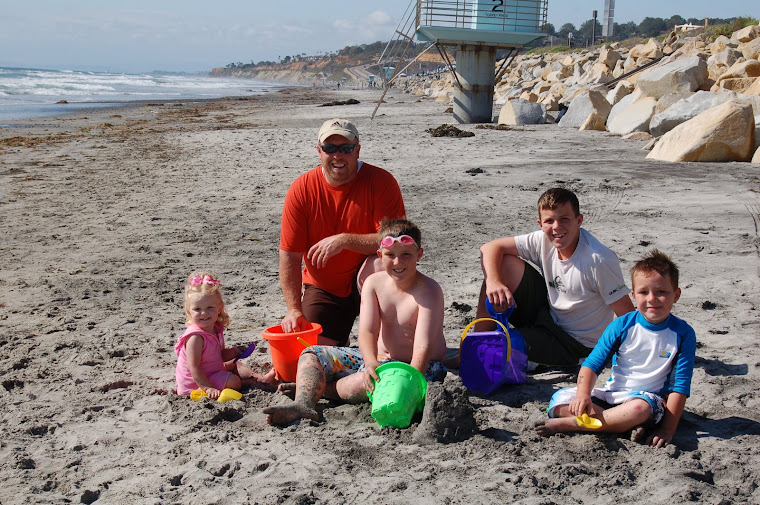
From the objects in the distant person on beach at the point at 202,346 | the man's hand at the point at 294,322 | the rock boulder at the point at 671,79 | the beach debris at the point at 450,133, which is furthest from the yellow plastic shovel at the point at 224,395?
the rock boulder at the point at 671,79

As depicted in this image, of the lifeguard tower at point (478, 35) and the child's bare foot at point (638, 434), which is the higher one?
the lifeguard tower at point (478, 35)

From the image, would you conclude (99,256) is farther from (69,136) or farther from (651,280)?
(69,136)

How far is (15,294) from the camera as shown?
18.7 feet

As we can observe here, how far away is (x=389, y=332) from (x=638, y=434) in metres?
1.34

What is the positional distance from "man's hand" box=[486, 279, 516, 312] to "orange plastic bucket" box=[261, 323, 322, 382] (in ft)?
3.37

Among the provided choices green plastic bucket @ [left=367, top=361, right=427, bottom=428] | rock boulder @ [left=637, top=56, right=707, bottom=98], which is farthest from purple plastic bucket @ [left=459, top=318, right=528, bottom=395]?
rock boulder @ [left=637, top=56, right=707, bottom=98]

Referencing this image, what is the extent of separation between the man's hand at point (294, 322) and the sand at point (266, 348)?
15.7 inches

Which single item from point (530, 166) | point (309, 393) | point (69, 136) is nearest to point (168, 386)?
point (309, 393)

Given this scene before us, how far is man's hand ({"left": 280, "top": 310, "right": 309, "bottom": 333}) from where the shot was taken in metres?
4.10

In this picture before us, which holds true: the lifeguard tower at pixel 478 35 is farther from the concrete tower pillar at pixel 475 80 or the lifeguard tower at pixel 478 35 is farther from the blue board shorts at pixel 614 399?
the blue board shorts at pixel 614 399

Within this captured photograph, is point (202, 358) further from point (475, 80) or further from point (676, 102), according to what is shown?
point (475, 80)

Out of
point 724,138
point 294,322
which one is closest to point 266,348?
point 294,322

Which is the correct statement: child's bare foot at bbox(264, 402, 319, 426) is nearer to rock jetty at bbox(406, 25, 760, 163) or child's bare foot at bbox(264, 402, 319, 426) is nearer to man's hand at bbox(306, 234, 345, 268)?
man's hand at bbox(306, 234, 345, 268)

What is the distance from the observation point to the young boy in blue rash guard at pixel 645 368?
122 inches
